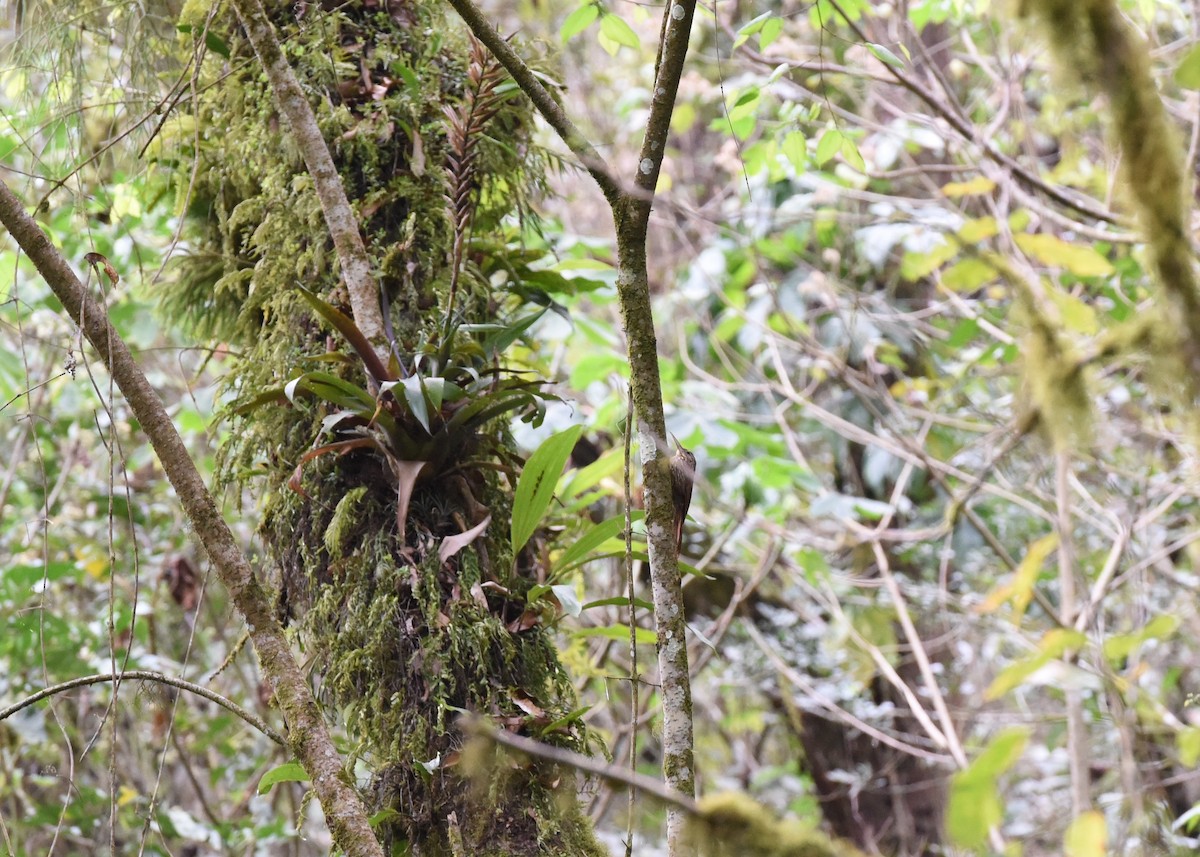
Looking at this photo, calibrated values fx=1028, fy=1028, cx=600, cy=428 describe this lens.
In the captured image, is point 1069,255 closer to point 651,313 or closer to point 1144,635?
point 651,313

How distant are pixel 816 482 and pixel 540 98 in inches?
83.3

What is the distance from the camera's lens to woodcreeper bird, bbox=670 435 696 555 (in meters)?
1.13

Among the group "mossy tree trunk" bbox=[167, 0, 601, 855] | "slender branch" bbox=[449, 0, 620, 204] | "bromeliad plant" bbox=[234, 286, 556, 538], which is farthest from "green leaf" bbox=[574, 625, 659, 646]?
"slender branch" bbox=[449, 0, 620, 204]

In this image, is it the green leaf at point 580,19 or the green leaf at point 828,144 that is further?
the green leaf at point 828,144

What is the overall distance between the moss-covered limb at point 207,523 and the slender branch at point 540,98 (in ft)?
1.80

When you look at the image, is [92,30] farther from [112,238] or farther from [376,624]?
[112,238]

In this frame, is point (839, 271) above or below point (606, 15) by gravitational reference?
above

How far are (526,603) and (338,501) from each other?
30cm

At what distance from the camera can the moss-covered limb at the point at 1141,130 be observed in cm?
51

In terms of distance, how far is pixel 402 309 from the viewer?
1.50 m

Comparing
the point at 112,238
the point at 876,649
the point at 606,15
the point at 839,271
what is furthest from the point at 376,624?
the point at 839,271

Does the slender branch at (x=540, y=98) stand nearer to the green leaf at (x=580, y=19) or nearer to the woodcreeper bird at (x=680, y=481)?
the woodcreeper bird at (x=680, y=481)

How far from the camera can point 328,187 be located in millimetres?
1406

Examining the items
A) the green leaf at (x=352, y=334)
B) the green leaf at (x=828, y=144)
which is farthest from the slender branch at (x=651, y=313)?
the green leaf at (x=828, y=144)
